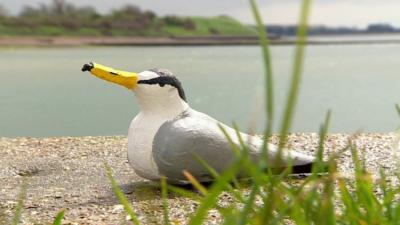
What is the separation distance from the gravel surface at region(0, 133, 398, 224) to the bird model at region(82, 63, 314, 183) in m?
0.16

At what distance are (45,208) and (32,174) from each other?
90 cm

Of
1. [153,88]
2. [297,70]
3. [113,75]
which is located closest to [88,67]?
[113,75]

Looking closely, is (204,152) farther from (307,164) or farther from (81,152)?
(81,152)

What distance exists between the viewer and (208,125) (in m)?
3.14

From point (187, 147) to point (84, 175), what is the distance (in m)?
1.07

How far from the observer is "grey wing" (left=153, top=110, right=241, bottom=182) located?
3.05 meters

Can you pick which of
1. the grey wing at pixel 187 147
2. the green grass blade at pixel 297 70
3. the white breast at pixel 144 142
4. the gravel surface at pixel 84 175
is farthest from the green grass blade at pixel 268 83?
the white breast at pixel 144 142

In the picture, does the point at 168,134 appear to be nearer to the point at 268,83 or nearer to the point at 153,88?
the point at 153,88

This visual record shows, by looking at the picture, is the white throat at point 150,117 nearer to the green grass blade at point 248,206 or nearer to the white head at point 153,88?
the white head at point 153,88

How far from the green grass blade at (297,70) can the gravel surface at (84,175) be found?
5.63 ft

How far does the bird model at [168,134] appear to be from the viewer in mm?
3061

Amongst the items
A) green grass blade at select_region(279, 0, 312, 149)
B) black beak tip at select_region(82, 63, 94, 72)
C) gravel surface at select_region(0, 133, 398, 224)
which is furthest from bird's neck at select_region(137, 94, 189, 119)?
green grass blade at select_region(279, 0, 312, 149)

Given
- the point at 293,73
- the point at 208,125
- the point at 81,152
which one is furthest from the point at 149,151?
the point at 293,73

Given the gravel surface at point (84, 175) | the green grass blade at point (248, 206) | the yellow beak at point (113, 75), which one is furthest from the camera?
the yellow beak at point (113, 75)
